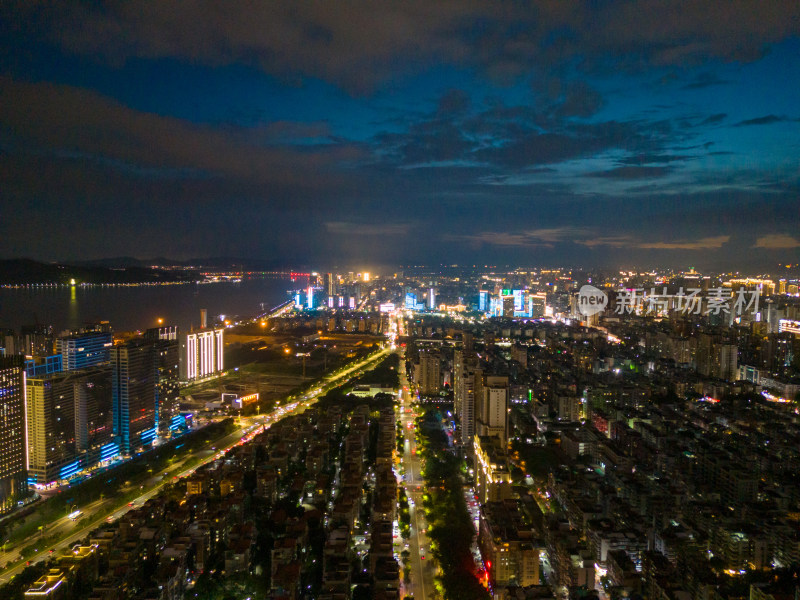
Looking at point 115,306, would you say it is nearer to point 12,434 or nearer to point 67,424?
point 67,424

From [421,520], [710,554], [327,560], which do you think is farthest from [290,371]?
[710,554]

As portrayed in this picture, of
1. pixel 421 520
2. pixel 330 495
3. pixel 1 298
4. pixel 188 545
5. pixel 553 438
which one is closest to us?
pixel 188 545

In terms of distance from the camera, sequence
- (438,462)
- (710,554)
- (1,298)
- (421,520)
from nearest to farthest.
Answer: (710,554)
(421,520)
(438,462)
(1,298)

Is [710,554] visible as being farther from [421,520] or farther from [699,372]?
[699,372]

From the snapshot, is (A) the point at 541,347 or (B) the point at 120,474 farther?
(A) the point at 541,347

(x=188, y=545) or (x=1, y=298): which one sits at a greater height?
(x=1, y=298)

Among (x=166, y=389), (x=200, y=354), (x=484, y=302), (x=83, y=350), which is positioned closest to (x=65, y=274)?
(x=200, y=354)

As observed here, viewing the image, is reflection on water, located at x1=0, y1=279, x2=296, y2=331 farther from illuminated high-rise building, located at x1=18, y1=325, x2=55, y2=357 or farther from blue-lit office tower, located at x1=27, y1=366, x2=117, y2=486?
blue-lit office tower, located at x1=27, y1=366, x2=117, y2=486

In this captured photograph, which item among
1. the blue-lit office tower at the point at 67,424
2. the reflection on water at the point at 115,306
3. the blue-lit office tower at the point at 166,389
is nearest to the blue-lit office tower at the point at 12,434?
the blue-lit office tower at the point at 67,424
